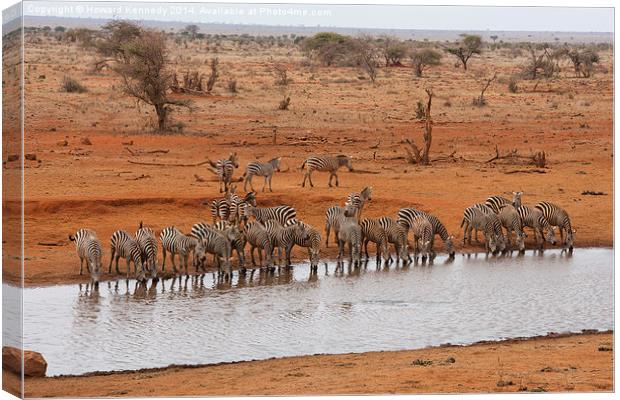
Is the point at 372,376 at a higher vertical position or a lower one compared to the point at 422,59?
lower

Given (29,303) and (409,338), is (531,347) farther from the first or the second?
(29,303)

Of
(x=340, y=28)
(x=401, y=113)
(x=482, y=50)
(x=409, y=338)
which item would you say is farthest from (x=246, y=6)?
(x=482, y=50)

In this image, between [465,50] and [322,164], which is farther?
[465,50]

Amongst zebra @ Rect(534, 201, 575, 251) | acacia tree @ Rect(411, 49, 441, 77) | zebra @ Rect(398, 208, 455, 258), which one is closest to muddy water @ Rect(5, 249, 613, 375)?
zebra @ Rect(398, 208, 455, 258)

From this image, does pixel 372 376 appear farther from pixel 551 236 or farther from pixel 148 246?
pixel 551 236

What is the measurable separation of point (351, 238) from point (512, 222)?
348cm

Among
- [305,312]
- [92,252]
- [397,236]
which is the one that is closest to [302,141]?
[397,236]

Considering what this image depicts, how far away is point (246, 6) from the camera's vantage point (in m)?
14.5

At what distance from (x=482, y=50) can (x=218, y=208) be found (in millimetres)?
23213

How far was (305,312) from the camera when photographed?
17.5m

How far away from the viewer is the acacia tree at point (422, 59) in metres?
43.2

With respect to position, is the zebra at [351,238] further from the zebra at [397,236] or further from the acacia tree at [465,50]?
the acacia tree at [465,50]

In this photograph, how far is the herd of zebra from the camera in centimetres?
1891

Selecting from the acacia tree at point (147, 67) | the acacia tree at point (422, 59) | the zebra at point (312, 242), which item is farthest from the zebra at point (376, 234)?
the acacia tree at point (422, 59)
